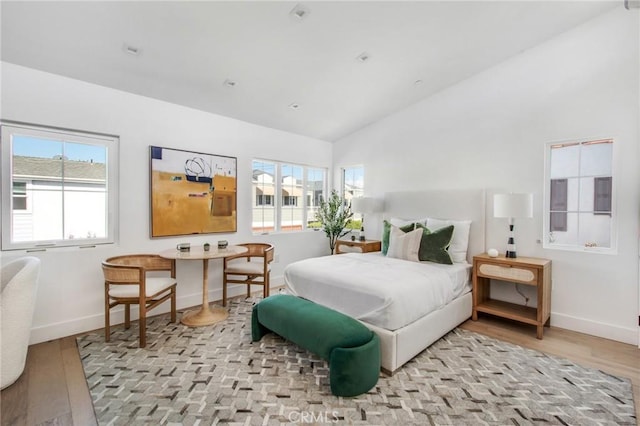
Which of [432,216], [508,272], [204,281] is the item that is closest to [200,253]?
[204,281]

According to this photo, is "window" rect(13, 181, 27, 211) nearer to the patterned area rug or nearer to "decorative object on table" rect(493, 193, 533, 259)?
the patterned area rug

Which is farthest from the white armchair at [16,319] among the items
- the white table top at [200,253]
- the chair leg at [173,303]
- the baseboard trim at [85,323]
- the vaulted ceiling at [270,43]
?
the vaulted ceiling at [270,43]

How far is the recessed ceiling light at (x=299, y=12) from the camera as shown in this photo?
7.80 ft

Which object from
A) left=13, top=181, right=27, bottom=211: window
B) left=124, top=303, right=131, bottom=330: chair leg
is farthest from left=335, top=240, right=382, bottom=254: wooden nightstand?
left=13, top=181, right=27, bottom=211: window

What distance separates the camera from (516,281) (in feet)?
9.85

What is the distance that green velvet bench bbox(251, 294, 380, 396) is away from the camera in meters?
1.94

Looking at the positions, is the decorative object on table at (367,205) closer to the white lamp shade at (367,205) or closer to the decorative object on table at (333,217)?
the white lamp shade at (367,205)

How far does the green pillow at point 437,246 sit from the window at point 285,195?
7.78 ft

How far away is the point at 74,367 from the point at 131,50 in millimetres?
2785

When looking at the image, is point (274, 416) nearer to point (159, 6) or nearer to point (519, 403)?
point (519, 403)

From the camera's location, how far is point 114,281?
265 centimetres

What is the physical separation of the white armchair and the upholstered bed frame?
8.75 ft

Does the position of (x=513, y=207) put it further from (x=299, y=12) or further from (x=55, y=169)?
(x=55, y=169)

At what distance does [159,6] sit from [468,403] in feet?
12.1
